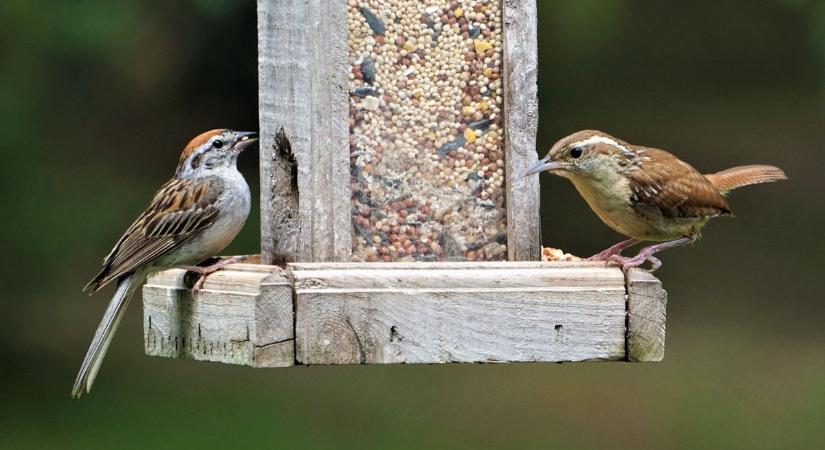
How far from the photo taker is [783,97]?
39.5ft

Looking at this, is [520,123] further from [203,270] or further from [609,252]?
[203,270]

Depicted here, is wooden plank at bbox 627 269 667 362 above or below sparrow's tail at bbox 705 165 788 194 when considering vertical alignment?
below

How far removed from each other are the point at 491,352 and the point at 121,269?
165 centimetres

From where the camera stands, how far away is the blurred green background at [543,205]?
9.70m

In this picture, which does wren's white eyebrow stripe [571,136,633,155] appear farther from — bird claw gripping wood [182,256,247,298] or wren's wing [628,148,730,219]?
bird claw gripping wood [182,256,247,298]

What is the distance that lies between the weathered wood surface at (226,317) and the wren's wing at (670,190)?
166 centimetres

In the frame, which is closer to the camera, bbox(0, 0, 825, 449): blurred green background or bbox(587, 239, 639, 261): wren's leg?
bbox(587, 239, 639, 261): wren's leg

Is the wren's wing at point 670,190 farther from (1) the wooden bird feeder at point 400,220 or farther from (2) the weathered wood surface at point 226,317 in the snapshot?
(2) the weathered wood surface at point 226,317

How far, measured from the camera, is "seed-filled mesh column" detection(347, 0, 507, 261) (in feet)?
16.8

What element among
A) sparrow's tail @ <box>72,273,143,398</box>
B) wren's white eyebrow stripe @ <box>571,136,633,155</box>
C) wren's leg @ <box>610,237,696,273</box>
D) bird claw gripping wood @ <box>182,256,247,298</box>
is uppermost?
wren's white eyebrow stripe @ <box>571,136,633,155</box>

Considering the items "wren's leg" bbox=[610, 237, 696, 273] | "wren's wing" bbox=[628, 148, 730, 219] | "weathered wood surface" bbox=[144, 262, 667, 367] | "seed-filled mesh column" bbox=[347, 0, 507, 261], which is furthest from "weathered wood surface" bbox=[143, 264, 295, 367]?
"wren's wing" bbox=[628, 148, 730, 219]

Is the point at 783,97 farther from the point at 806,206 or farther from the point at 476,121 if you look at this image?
the point at 476,121

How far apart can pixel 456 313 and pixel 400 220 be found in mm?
719

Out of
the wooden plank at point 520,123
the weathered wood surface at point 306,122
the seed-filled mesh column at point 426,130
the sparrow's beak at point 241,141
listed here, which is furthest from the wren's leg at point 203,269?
the wooden plank at point 520,123
